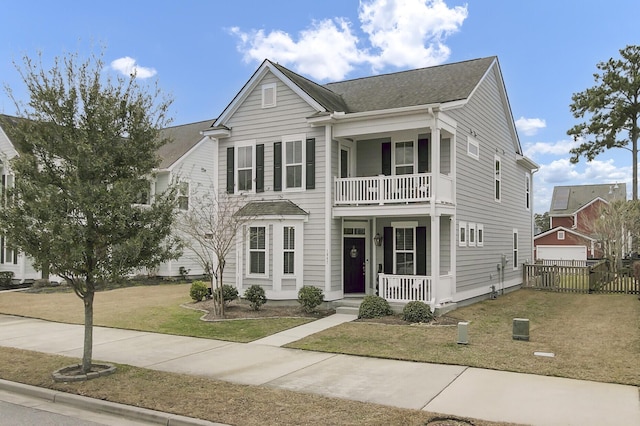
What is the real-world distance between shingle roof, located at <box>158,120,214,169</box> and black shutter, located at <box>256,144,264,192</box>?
10.2m

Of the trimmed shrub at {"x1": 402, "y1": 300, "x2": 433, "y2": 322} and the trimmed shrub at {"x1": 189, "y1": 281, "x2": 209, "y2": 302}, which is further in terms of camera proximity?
the trimmed shrub at {"x1": 189, "y1": 281, "x2": 209, "y2": 302}

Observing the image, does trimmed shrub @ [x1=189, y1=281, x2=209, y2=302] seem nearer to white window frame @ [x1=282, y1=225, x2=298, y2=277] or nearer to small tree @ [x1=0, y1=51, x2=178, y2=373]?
white window frame @ [x1=282, y1=225, x2=298, y2=277]

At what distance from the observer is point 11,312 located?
53.6ft

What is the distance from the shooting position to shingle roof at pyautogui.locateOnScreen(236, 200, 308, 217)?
52.9 ft

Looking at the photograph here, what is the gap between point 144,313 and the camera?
1535 centimetres

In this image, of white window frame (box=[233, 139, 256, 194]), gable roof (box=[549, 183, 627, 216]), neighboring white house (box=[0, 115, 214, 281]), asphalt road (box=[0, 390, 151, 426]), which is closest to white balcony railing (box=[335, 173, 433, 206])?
white window frame (box=[233, 139, 256, 194])

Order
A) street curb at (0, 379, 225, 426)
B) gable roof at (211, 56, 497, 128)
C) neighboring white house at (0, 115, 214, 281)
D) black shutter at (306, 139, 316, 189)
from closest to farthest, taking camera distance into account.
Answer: street curb at (0, 379, 225, 426) < black shutter at (306, 139, 316, 189) < gable roof at (211, 56, 497, 128) < neighboring white house at (0, 115, 214, 281)

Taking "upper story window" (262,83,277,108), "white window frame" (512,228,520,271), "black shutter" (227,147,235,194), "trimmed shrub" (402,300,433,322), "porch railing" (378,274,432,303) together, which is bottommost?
"trimmed shrub" (402,300,433,322)

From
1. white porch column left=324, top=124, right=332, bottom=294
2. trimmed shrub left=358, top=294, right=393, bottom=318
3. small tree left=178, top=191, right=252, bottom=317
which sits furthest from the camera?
white porch column left=324, top=124, right=332, bottom=294

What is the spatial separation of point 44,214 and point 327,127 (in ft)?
32.3

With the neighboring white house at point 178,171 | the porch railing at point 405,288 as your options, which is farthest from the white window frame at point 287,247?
the neighboring white house at point 178,171

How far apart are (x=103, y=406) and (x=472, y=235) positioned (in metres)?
14.1

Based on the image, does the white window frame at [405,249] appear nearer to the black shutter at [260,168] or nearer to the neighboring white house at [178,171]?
the black shutter at [260,168]

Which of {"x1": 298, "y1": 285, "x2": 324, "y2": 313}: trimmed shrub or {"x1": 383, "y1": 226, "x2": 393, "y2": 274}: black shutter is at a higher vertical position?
{"x1": 383, "y1": 226, "x2": 393, "y2": 274}: black shutter
